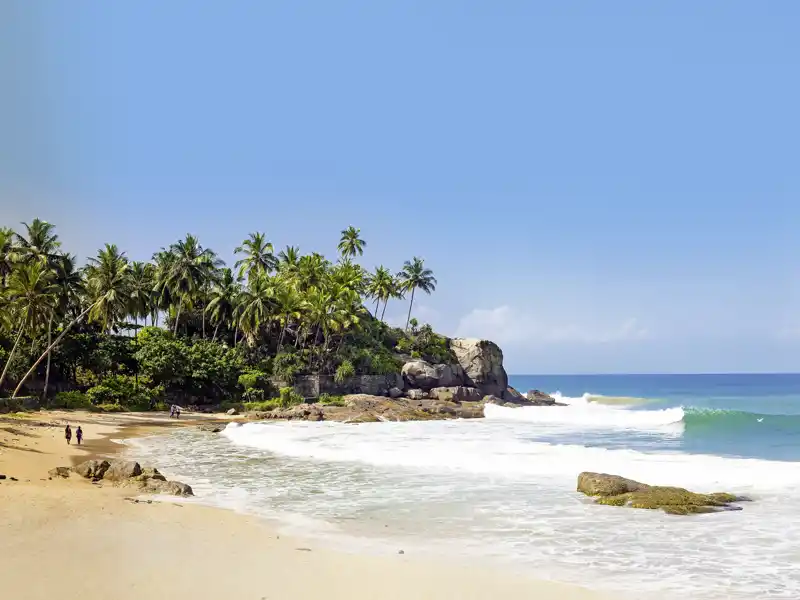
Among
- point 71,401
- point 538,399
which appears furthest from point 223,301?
point 538,399

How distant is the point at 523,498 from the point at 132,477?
10.7 metres

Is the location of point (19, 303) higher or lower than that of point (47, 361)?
higher

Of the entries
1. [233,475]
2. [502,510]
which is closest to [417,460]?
[233,475]

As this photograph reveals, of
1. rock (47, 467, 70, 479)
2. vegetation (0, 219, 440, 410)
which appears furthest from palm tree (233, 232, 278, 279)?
rock (47, 467, 70, 479)

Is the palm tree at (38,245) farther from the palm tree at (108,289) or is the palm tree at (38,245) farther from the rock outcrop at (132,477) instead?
the rock outcrop at (132,477)

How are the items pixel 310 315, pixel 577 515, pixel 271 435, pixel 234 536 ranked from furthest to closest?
1. pixel 310 315
2. pixel 271 435
3. pixel 577 515
4. pixel 234 536

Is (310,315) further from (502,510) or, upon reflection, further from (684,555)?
(684,555)

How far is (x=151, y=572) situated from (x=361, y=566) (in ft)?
10.6

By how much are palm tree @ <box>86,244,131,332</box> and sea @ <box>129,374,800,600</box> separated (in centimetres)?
1621

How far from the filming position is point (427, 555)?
1138 centimetres

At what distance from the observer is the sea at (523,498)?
35.7 ft

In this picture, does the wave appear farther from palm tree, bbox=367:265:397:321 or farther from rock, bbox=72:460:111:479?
palm tree, bbox=367:265:397:321

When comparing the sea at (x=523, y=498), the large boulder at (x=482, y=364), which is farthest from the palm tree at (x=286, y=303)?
the sea at (x=523, y=498)

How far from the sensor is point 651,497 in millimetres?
15797
